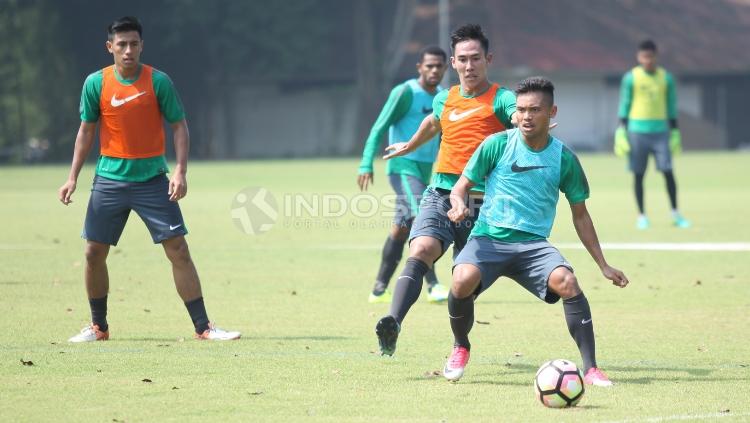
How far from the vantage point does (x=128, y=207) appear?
9.48m

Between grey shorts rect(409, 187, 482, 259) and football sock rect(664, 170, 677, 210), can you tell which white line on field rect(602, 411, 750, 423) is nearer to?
grey shorts rect(409, 187, 482, 259)

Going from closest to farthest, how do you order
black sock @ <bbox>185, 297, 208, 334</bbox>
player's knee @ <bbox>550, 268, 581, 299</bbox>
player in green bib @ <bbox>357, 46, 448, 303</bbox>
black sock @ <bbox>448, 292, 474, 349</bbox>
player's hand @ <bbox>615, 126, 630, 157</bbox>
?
player's knee @ <bbox>550, 268, 581, 299</bbox>, black sock @ <bbox>448, 292, 474, 349</bbox>, black sock @ <bbox>185, 297, 208, 334</bbox>, player in green bib @ <bbox>357, 46, 448, 303</bbox>, player's hand @ <bbox>615, 126, 630, 157</bbox>

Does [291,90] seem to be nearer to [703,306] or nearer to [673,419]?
[703,306]

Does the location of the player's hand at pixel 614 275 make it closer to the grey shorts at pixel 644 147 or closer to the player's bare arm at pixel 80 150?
the player's bare arm at pixel 80 150

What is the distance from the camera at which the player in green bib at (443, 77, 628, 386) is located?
777cm

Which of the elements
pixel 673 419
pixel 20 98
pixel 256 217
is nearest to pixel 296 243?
pixel 256 217

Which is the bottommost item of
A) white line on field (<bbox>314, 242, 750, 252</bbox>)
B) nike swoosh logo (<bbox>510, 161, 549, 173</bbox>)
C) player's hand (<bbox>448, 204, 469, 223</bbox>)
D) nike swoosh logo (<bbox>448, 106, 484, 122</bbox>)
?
white line on field (<bbox>314, 242, 750, 252</bbox>)

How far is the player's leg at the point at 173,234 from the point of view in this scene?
372 inches

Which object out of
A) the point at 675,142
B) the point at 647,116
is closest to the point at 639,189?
the point at 647,116

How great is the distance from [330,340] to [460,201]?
7.78 ft

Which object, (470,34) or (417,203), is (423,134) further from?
(417,203)

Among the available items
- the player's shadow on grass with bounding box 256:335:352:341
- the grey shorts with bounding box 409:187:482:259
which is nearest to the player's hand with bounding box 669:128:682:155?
the player's shadow on grass with bounding box 256:335:352:341

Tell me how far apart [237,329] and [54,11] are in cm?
4489

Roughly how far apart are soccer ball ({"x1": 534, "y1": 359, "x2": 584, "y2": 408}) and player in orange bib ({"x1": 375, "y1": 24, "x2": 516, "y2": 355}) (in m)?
1.57
